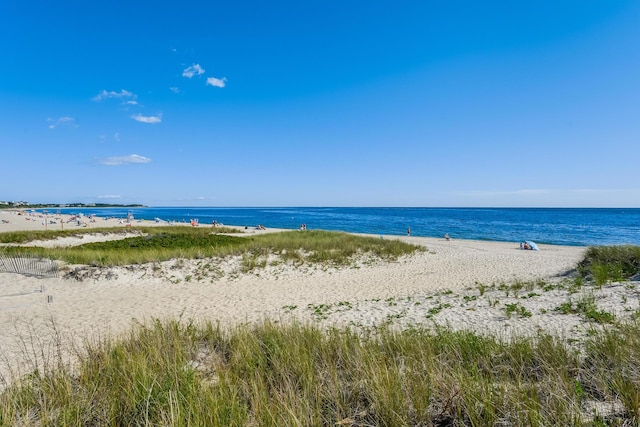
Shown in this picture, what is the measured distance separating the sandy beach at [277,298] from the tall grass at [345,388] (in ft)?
4.09

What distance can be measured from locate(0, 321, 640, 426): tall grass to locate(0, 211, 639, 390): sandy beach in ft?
4.09

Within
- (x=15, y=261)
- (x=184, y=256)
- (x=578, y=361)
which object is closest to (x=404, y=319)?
(x=578, y=361)

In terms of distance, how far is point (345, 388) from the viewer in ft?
11.8

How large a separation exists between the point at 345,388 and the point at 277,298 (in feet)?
25.1

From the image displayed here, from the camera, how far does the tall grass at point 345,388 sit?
292 centimetres

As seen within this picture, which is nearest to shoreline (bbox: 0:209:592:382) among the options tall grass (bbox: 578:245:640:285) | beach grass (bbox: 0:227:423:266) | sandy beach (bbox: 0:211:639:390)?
sandy beach (bbox: 0:211:639:390)

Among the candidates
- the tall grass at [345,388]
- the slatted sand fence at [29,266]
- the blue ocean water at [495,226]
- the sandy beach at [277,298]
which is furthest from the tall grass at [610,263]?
the blue ocean water at [495,226]

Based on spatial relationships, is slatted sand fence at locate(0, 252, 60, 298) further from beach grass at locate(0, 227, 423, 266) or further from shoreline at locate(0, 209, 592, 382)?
beach grass at locate(0, 227, 423, 266)

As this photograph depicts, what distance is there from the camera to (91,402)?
11.3ft

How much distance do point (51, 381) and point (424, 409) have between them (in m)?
4.33

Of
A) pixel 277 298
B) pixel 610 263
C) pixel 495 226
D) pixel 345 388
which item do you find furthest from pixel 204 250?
pixel 495 226

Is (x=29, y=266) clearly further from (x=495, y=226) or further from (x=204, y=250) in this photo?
(x=495, y=226)

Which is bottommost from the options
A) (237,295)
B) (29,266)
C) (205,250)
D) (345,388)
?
(237,295)

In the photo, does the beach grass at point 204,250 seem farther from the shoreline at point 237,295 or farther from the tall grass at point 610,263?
the tall grass at point 610,263
